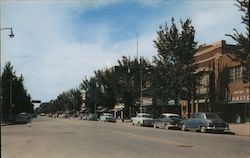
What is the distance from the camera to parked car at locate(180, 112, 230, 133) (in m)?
38.5

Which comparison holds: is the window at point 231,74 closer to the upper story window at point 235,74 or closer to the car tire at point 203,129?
the upper story window at point 235,74

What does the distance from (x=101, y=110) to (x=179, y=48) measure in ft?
240

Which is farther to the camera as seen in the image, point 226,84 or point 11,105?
point 11,105

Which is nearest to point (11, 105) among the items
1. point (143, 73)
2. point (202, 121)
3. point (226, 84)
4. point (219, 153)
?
point (143, 73)

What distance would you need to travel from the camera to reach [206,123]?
127ft

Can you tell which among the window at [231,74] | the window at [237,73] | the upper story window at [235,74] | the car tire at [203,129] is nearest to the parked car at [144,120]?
the window at [231,74]

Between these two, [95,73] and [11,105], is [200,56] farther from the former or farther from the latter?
[95,73]

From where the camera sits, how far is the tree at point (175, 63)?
57875 mm

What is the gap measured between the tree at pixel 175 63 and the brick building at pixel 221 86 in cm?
299

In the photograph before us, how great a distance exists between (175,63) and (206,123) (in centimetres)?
2044

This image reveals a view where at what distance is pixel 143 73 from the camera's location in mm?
76750

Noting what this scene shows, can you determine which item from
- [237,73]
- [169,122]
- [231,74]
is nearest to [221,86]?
[231,74]

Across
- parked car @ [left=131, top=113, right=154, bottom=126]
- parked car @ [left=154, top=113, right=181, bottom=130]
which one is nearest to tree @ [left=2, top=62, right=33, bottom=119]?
parked car @ [left=131, top=113, right=154, bottom=126]

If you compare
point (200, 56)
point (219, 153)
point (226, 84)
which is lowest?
point (219, 153)
